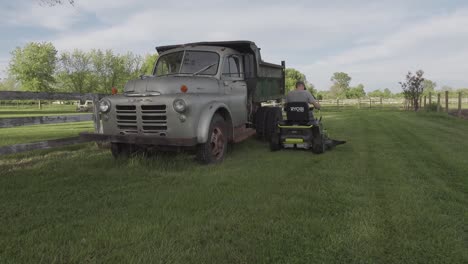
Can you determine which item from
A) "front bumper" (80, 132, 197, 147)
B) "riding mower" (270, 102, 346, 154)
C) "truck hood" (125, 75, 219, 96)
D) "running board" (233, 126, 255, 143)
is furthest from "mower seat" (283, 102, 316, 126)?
"front bumper" (80, 132, 197, 147)

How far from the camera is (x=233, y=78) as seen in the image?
290 inches

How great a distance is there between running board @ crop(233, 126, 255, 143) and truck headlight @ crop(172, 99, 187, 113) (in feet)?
5.62

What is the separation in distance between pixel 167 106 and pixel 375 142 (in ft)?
19.4

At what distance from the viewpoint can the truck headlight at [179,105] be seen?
5438 mm

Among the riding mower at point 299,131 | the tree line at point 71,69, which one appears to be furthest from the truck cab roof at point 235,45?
the tree line at point 71,69

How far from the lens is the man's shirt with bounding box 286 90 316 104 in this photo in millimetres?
7625

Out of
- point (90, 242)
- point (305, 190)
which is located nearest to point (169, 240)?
point (90, 242)

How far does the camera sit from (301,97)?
25.2 feet

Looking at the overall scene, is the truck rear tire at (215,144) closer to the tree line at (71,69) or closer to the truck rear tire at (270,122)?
the truck rear tire at (270,122)

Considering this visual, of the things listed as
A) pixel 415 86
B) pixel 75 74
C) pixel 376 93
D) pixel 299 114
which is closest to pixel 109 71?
pixel 75 74

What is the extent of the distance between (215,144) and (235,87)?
1.65 metres

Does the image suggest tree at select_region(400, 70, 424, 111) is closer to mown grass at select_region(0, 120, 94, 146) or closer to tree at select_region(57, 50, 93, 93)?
mown grass at select_region(0, 120, 94, 146)

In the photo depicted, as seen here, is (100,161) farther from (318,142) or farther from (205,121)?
(318,142)

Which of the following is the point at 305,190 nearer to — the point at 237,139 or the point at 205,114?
the point at 205,114
